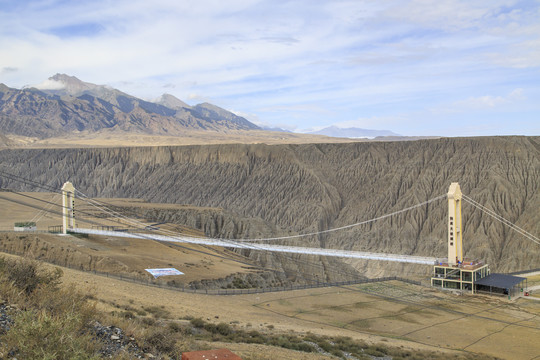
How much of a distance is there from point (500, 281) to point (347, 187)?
137 feet

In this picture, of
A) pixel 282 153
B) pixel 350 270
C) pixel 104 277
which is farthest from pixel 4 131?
pixel 104 277

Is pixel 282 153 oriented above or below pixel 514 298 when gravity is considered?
above

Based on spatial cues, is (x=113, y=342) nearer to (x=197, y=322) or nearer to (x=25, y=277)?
(x=25, y=277)

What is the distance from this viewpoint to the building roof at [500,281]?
35.6 metres

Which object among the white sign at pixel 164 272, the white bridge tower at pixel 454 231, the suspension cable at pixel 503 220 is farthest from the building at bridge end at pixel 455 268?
the suspension cable at pixel 503 220

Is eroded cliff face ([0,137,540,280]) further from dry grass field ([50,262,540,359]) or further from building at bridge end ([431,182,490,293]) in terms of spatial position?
dry grass field ([50,262,540,359])

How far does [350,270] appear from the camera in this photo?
55.0 metres

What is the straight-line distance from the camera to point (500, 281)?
37.2 metres

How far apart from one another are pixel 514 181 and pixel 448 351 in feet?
159

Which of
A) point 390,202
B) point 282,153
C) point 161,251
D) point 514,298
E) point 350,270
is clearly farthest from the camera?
point 282,153

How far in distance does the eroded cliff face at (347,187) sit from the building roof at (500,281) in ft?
53.5

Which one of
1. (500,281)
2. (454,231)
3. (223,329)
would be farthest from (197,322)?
(500,281)

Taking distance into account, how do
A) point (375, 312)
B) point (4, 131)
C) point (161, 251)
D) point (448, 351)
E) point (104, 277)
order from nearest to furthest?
point (448, 351) < point (104, 277) < point (375, 312) < point (161, 251) < point (4, 131)

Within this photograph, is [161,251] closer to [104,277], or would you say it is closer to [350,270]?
[104,277]
